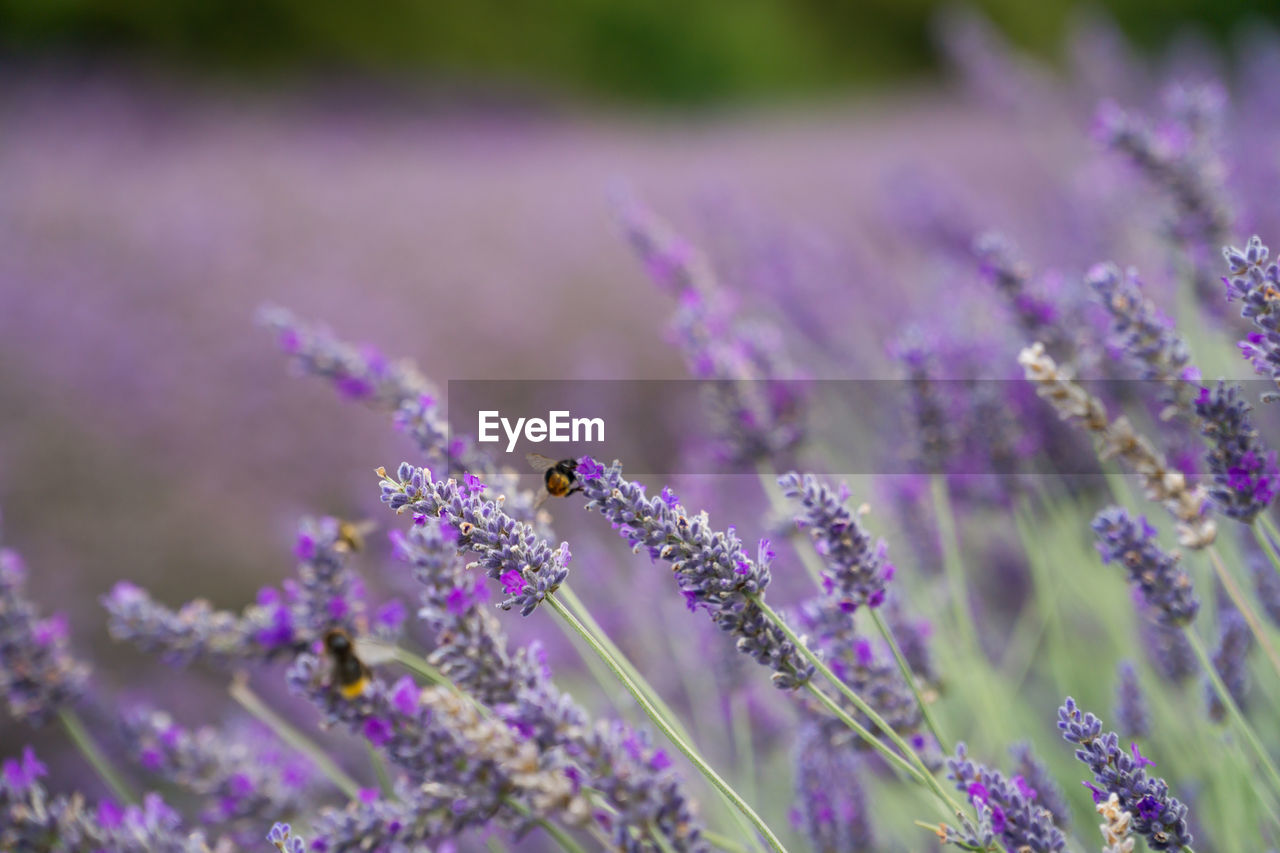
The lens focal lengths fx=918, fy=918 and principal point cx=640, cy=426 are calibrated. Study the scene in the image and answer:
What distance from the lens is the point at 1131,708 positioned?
0.96 metres

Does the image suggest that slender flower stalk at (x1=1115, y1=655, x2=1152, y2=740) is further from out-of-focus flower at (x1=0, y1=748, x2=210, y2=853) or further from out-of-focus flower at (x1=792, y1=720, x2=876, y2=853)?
out-of-focus flower at (x1=0, y1=748, x2=210, y2=853)

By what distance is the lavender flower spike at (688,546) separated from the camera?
61 cm

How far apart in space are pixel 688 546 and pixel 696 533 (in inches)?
0.4

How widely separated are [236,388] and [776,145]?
5665mm

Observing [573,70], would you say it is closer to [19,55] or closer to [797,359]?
[19,55]

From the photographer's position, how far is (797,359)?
2.53m

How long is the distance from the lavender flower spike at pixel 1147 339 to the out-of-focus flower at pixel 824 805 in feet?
1.43

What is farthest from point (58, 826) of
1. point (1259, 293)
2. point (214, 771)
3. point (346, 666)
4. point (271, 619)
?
point (1259, 293)

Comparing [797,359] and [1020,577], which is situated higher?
[797,359]

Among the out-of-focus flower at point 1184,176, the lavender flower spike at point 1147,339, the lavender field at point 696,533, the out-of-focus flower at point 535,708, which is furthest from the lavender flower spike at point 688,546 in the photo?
the out-of-focus flower at point 1184,176

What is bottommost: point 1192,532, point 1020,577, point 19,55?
point 1192,532

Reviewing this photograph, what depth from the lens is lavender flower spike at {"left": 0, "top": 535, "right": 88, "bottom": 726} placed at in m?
1.00

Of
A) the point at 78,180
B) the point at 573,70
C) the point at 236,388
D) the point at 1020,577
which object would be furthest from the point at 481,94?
the point at 1020,577

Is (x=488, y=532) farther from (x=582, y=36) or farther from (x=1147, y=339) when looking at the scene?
(x=582, y=36)
